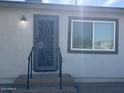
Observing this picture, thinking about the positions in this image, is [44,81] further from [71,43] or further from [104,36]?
[104,36]

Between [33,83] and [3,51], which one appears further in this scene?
[3,51]

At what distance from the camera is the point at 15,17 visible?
26.3ft

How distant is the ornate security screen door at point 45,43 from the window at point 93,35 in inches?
23.4

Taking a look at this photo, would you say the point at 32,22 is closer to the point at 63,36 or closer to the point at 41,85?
the point at 63,36

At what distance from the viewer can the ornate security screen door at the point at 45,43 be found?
8.16 metres

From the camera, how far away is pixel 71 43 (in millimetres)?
8352

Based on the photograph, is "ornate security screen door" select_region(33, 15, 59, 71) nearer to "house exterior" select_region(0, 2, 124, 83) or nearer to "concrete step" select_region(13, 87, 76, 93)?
"house exterior" select_region(0, 2, 124, 83)

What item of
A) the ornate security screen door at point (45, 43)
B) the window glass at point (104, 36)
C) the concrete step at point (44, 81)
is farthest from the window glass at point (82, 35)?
the concrete step at point (44, 81)

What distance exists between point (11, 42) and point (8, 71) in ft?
3.49

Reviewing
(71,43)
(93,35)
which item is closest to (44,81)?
(71,43)

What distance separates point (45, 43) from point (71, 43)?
98 centimetres

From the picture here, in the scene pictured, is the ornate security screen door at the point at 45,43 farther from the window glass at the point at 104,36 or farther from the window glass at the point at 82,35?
the window glass at the point at 104,36

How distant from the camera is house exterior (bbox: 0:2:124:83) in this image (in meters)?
8.02

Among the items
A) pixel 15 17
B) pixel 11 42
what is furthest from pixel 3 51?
pixel 15 17
